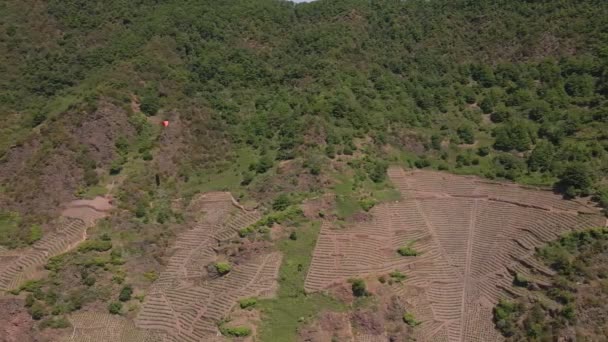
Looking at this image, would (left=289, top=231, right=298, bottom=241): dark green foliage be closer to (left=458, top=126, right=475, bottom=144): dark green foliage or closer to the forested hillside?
the forested hillside

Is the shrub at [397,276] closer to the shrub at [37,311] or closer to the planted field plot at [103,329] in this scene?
the planted field plot at [103,329]

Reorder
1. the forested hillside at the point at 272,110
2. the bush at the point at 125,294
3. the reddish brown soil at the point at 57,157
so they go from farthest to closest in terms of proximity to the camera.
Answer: the reddish brown soil at the point at 57,157, the forested hillside at the point at 272,110, the bush at the point at 125,294

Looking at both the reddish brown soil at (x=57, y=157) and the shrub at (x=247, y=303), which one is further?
the reddish brown soil at (x=57, y=157)

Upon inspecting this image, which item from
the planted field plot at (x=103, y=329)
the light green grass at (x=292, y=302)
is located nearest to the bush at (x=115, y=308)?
the planted field plot at (x=103, y=329)

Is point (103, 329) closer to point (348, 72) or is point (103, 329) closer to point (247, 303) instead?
point (247, 303)

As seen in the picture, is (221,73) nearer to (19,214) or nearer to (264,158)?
(264,158)

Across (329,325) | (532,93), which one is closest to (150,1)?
(532,93)

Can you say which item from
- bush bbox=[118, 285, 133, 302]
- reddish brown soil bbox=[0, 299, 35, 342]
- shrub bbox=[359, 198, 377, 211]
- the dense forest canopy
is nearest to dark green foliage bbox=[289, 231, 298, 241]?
shrub bbox=[359, 198, 377, 211]
